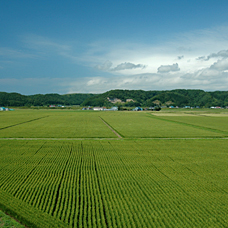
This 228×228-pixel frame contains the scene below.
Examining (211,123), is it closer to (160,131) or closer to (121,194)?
(160,131)

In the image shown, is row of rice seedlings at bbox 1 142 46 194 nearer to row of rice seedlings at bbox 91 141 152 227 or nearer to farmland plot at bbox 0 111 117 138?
row of rice seedlings at bbox 91 141 152 227

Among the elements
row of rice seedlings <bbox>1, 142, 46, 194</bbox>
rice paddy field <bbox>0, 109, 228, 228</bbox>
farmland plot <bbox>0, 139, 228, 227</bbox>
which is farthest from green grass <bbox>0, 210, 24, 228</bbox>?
row of rice seedlings <bbox>1, 142, 46, 194</bbox>

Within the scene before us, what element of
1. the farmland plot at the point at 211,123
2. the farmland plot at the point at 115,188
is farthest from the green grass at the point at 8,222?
the farmland plot at the point at 211,123

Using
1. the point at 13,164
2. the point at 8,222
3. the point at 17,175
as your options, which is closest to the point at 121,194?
the point at 8,222

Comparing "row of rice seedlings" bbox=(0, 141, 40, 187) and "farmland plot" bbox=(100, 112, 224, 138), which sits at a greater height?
"row of rice seedlings" bbox=(0, 141, 40, 187)

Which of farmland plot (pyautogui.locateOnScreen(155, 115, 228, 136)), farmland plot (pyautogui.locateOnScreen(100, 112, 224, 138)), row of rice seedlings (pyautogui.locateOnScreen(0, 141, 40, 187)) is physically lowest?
farmland plot (pyautogui.locateOnScreen(155, 115, 228, 136))

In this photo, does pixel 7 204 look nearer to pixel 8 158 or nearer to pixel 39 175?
pixel 39 175

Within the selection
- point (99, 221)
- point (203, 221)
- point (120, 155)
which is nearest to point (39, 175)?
point (99, 221)

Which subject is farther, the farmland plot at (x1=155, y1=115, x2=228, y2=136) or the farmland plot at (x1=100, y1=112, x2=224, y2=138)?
the farmland plot at (x1=155, y1=115, x2=228, y2=136)

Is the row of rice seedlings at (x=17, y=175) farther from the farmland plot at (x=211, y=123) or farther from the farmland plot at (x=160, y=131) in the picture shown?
the farmland plot at (x=211, y=123)
